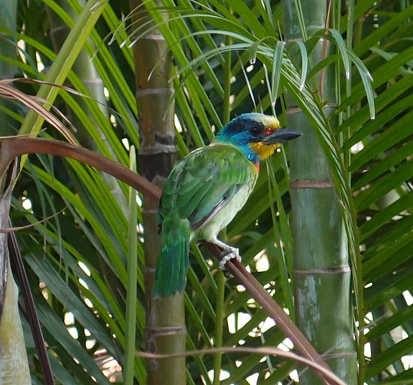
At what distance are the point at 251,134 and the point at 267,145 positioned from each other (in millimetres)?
87

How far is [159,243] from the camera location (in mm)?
1241

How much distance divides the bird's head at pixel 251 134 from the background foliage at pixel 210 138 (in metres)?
0.04

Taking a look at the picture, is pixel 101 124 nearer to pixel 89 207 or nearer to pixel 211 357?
pixel 89 207

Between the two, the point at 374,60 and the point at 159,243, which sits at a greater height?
the point at 374,60

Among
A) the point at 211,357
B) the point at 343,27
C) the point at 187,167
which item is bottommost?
the point at 211,357

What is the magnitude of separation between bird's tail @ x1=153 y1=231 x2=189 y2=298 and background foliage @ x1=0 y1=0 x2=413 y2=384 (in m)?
0.16

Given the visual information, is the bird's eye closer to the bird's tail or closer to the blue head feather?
the blue head feather

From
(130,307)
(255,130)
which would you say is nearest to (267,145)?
(255,130)

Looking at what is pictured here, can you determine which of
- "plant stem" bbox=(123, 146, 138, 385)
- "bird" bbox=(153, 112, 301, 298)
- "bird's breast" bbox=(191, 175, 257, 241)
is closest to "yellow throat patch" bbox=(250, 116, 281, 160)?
"bird" bbox=(153, 112, 301, 298)

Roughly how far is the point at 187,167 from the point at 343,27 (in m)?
0.41

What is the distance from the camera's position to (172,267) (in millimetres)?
1058

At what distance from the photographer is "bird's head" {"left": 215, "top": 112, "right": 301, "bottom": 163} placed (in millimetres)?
1408

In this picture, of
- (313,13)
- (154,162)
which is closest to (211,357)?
→ (154,162)

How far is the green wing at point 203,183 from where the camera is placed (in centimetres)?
121
